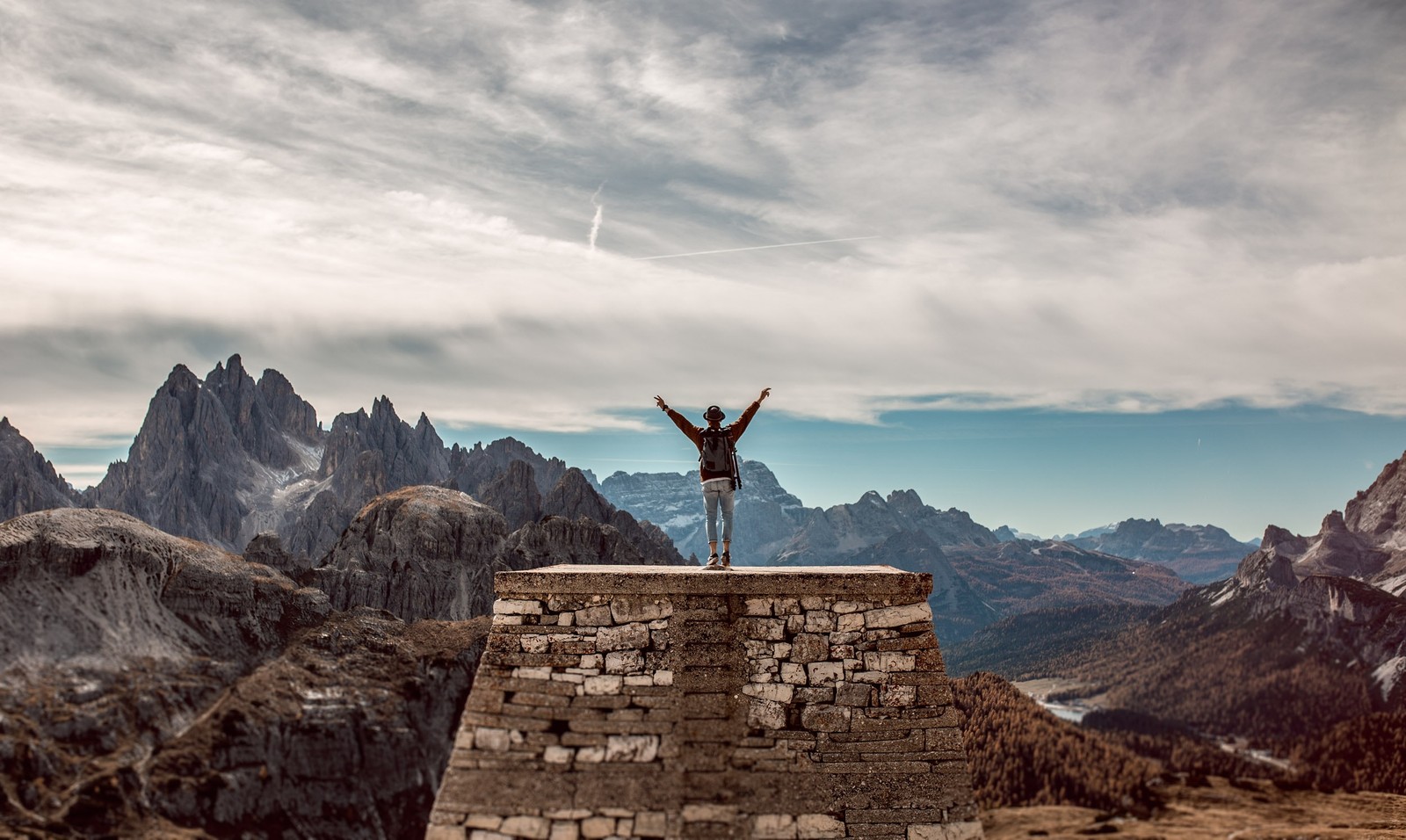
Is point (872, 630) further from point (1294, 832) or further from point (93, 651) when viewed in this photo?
point (1294, 832)

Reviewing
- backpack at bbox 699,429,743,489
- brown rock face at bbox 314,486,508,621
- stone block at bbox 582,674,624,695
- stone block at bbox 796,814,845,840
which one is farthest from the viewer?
brown rock face at bbox 314,486,508,621

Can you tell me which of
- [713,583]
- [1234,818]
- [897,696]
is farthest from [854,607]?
[1234,818]

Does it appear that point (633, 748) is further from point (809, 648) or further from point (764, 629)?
point (809, 648)

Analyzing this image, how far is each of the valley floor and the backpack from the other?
116654mm

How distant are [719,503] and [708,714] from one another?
17.9 ft

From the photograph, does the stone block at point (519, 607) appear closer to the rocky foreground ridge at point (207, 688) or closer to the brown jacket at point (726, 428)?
the brown jacket at point (726, 428)

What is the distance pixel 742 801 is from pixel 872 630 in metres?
3.65

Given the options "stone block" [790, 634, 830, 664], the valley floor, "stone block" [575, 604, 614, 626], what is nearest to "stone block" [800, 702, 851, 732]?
"stone block" [790, 634, 830, 664]

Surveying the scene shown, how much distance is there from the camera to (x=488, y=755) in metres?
14.5

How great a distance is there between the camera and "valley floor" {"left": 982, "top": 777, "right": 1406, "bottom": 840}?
4685 inches

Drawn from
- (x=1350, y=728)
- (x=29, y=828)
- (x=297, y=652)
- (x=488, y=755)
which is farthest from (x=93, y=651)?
(x=1350, y=728)

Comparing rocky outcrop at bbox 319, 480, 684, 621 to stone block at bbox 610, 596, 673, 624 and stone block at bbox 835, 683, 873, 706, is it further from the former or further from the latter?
stone block at bbox 835, 683, 873, 706

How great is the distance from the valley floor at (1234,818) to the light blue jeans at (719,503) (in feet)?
380

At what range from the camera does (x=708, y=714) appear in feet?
48.3
